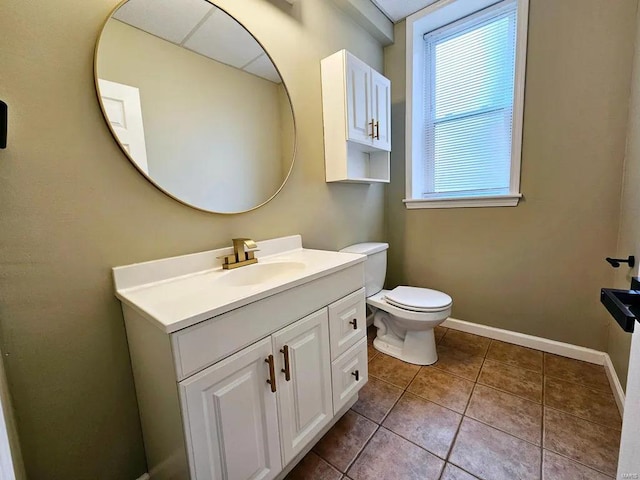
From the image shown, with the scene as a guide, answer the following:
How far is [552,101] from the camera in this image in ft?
5.41

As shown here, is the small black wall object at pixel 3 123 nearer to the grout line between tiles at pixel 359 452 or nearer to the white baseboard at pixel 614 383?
the grout line between tiles at pixel 359 452

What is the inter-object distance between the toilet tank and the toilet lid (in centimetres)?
14

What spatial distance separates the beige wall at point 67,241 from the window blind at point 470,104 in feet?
6.41

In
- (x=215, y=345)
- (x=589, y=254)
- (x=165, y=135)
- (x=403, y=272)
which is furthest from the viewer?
(x=403, y=272)

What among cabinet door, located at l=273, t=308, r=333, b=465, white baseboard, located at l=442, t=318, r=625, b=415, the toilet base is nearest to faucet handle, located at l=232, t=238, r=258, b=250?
cabinet door, located at l=273, t=308, r=333, b=465

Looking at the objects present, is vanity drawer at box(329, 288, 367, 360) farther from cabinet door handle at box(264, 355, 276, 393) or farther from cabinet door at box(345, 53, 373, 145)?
cabinet door at box(345, 53, 373, 145)

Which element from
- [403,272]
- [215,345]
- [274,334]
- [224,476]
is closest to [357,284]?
[274,334]

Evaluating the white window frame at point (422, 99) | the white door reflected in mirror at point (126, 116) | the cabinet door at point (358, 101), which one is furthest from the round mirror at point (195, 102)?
→ the white window frame at point (422, 99)

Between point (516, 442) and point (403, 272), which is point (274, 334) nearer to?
point (516, 442)

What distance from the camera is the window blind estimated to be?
74.4 inches

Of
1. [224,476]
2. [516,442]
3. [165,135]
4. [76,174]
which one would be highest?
[165,135]

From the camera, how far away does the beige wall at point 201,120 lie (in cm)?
99

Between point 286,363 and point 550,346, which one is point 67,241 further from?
point 550,346

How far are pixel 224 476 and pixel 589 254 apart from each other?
85.6 inches
